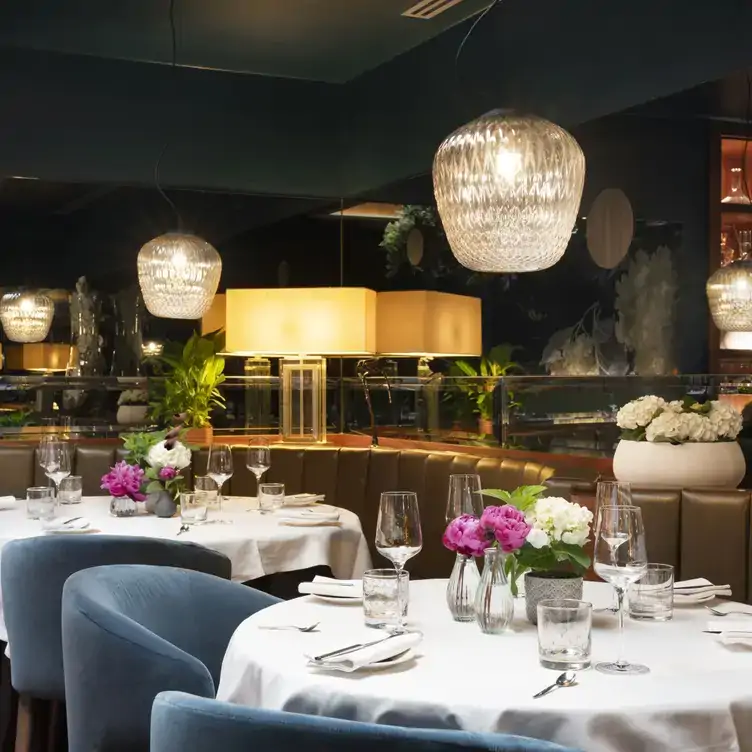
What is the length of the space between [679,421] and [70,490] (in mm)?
2270

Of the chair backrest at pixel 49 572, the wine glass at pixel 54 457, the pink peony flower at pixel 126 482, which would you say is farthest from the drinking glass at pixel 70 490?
the chair backrest at pixel 49 572

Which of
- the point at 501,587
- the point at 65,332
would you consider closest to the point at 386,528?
the point at 501,587

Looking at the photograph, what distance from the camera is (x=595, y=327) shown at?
480 centimetres

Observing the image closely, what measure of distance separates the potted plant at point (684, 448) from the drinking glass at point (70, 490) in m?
2.05

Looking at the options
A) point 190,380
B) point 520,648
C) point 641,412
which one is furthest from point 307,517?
point 190,380

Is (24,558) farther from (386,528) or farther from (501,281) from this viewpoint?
(501,281)

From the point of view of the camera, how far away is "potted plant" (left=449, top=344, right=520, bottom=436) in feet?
17.5

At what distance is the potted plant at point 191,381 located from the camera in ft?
20.4

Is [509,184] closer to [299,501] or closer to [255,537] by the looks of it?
[255,537]

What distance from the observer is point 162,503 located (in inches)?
152

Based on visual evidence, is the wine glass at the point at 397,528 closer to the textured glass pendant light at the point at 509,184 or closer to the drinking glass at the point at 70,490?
the textured glass pendant light at the point at 509,184

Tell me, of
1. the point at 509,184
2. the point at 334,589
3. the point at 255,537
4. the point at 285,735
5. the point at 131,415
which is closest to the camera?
the point at 285,735

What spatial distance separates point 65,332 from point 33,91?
4.47 feet

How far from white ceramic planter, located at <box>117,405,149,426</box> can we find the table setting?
4.04 meters
